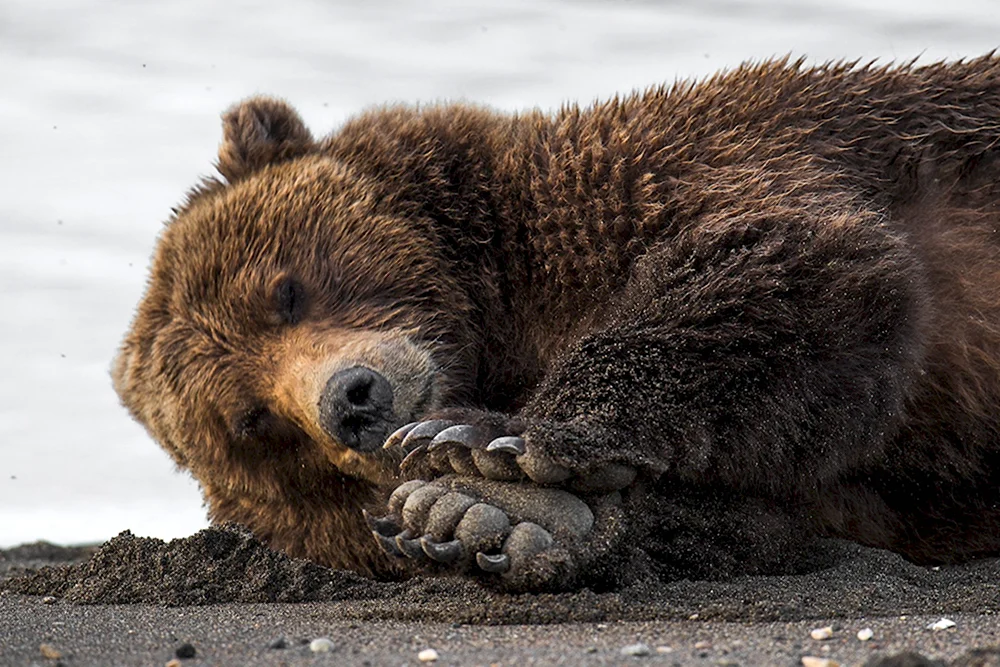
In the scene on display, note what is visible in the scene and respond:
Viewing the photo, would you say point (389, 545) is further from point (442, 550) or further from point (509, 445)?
point (509, 445)

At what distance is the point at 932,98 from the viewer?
4.77 meters

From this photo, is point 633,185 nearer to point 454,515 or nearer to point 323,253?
point 323,253

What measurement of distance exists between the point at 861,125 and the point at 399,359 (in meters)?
1.87

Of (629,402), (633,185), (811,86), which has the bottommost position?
(629,402)

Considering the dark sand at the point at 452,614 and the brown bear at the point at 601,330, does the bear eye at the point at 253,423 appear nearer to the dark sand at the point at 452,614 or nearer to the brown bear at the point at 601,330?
the brown bear at the point at 601,330

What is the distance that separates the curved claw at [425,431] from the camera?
3619 mm

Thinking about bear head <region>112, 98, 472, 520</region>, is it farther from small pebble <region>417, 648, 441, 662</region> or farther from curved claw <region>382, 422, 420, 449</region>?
small pebble <region>417, 648, 441, 662</region>

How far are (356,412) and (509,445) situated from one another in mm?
904

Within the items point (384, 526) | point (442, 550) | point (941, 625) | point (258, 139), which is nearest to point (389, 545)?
point (384, 526)

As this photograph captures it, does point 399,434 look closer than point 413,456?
No

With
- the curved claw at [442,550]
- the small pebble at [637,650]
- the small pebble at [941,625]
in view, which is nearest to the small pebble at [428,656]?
the small pebble at [637,650]

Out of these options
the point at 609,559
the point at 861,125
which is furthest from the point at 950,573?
the point at 861,125

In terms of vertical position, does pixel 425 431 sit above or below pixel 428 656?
above

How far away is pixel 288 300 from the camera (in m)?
4.62
